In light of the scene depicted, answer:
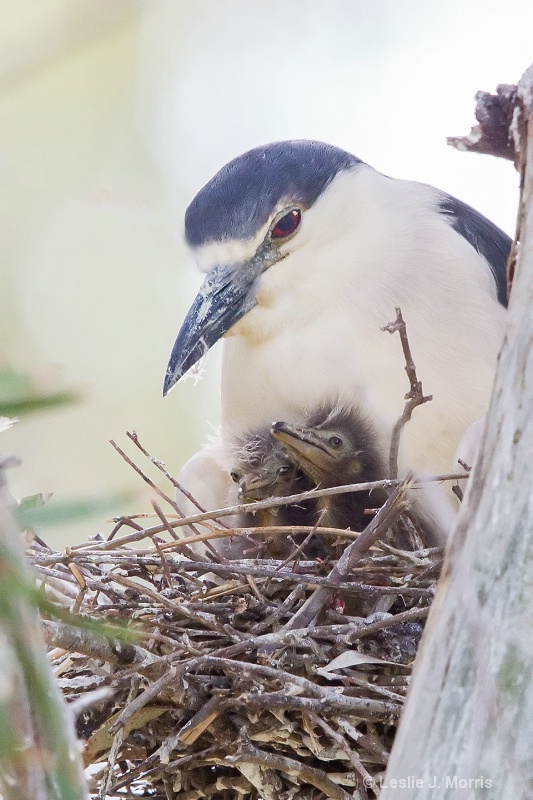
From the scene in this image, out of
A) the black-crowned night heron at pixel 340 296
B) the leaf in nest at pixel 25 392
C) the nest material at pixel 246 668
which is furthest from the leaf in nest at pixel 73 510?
the black-crowned night heron at pixel 340 296

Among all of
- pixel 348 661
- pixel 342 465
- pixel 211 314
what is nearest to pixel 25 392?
pixel 348 661

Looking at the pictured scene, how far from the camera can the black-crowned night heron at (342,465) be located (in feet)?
6.84

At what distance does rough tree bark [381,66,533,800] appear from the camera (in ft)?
2.87

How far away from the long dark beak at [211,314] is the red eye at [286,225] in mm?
115

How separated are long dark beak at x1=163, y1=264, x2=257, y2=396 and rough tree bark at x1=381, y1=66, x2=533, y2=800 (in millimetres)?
1312

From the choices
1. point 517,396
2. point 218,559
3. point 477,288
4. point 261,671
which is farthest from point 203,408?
point 517,396

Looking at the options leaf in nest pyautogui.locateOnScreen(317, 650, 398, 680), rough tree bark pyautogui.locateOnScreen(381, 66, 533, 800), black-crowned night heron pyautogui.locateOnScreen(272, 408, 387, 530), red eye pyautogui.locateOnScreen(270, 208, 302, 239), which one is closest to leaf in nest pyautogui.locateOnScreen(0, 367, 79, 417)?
rough tree bark pyautogui.locateOnScreen(381, 66, 533, 800)

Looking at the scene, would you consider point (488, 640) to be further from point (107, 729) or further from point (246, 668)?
point (107, 729)

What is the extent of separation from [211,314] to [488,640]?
58.4 inches

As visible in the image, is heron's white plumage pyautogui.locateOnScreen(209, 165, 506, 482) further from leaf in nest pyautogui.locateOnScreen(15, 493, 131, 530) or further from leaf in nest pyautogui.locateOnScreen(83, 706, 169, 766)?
leaf in nest pyautogui.locateOnScreen(15, 493, 131, 530)

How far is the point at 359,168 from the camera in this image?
261cm

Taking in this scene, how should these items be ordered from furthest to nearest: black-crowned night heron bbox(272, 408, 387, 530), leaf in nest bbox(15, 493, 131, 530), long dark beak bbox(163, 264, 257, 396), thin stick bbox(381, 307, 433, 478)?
1. long dark beak bbox(163, 264, 257, 396)
2. black-crowned night heron bbox(272, 408, 387, 530)
3. thin stick bbox(381, 307, 433, 478)
4. leaf in nest bbox(15, 493, 131, 530)

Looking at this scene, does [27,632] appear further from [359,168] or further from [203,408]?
[203,408]

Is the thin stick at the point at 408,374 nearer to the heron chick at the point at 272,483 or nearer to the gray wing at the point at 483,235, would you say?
the heron chick at the point at 272,483
